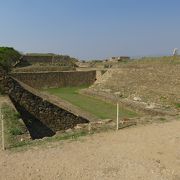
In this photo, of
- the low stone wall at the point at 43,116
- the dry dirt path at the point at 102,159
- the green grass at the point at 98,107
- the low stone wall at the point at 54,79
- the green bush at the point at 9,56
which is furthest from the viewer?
the green bush at the point at 9,56

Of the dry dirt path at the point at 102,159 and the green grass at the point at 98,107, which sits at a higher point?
the dry dirt path at the point at 102,159

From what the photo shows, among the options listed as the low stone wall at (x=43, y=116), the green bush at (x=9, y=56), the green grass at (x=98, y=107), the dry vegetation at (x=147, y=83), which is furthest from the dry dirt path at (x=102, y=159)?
the green bush at (x=9, y=56)

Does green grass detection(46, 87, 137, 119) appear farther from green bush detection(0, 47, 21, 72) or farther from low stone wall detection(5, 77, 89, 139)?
green bush detection(0, 47, 21, 72)

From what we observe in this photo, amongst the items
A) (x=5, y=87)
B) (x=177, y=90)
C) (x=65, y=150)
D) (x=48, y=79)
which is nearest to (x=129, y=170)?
(x=65, y=150)

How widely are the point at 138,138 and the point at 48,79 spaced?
19.0 metres

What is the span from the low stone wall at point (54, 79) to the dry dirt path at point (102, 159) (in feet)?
59.8

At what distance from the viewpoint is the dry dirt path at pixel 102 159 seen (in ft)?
18.5

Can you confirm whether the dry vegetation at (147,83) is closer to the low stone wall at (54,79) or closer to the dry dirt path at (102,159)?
the low stone wall at (54,79)

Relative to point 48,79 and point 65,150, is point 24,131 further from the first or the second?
point 48,79

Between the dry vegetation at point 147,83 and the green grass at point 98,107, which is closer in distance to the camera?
the green grass at point 98,107

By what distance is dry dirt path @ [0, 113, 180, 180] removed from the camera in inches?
223

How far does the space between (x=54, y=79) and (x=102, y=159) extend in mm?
20355

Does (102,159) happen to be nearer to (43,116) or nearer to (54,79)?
(43,116)

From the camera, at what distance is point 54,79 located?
26359mm
